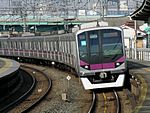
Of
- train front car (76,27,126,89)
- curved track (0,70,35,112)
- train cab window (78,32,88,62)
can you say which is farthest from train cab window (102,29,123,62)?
curved track (0,70,35,112)

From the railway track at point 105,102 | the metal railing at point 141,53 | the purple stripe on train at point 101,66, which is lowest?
the metal railing at point 141,53

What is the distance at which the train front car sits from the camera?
15.0 meters

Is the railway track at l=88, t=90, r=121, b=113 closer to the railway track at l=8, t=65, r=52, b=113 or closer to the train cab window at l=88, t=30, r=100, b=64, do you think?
the train cab window at l=88, t=30, r=100, b=64

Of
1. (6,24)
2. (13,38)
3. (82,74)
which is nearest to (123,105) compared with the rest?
(82,74)

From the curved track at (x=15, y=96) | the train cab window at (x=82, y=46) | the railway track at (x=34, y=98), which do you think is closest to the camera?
the railway track at (x=34, y=98)

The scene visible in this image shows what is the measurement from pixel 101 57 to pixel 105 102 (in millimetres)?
2089

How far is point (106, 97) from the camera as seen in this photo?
49.1 feet

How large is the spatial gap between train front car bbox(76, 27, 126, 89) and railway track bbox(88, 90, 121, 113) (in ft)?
1.74

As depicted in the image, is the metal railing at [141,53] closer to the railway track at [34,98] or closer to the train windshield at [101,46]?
the railway track at [34,98]

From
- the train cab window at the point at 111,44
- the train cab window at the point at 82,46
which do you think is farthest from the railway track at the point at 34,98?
the train cab window at the point at 111,44

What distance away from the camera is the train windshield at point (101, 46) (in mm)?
15078

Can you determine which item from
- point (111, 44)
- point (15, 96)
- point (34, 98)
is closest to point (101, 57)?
point (111, 44)

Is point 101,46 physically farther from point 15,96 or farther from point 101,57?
point 15,96

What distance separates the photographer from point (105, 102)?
1400 centimetres
